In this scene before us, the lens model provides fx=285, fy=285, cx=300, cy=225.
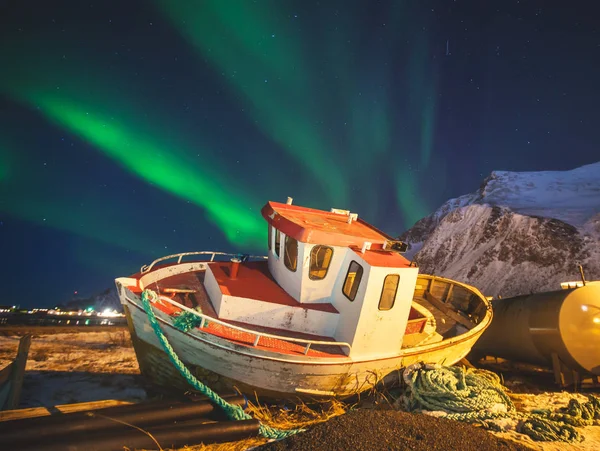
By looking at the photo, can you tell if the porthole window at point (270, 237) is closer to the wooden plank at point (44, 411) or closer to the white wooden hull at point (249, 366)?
the white wooden hull at point (249, 366)

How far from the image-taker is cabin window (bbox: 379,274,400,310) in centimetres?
643

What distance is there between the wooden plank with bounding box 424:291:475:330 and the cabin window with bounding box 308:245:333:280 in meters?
6.18

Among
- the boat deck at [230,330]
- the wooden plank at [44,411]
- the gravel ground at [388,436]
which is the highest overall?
the boat deck at [230,330]

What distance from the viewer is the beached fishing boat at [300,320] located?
6020 mm

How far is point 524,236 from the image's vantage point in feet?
70.9

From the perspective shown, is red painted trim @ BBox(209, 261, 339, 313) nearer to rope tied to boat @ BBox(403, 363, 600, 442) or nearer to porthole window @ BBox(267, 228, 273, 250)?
porthole window @ BBox(267, 228, 273, 250)

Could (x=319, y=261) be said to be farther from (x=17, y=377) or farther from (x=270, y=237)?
(x=17, y=377)

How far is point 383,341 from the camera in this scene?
6629 mm

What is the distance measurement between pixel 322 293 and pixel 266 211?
9.60ft

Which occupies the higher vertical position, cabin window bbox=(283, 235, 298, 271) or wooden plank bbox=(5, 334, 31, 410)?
cabin window bbox=(283, 235, 298, 271)

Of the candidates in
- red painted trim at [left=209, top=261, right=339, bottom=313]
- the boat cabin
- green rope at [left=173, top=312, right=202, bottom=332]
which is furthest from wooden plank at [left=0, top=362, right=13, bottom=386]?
red painted trim at [left=209, top=261, right=339, bottom=313]

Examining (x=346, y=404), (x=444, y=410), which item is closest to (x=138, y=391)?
(x=346, y=404)

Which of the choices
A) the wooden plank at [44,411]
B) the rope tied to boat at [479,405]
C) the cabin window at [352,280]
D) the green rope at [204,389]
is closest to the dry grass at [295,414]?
the green rope at [204,389]

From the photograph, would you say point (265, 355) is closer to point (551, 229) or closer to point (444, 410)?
point (444, 410)
